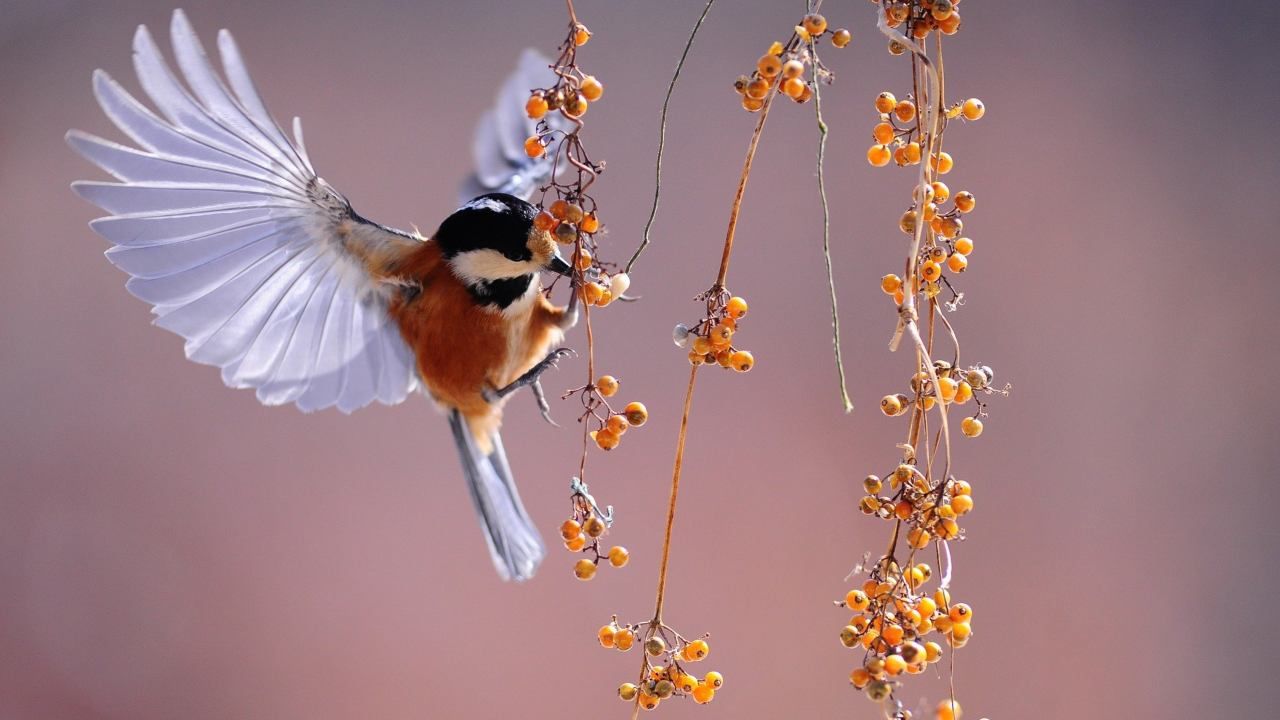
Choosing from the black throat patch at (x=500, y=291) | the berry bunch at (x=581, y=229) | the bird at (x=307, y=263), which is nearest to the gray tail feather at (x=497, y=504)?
the bird at (x=307, y=263)

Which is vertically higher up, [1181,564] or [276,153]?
[1181,564]

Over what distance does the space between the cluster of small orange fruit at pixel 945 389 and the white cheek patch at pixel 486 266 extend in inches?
19.1

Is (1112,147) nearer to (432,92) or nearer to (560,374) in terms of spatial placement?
(560,374)

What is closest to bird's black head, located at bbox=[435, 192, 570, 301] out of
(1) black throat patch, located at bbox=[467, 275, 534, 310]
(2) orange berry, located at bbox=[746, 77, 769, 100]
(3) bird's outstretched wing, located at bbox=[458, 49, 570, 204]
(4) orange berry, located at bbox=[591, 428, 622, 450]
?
(1) black throat patch, located at bbox=[467, 275, 534, 310]

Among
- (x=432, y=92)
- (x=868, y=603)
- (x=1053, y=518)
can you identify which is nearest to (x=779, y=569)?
(x=1053, y=518)

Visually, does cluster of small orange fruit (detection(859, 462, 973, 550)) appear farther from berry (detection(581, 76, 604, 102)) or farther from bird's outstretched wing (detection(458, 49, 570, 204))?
bird's outstretched wing (detection(458, 49, 570, 204))

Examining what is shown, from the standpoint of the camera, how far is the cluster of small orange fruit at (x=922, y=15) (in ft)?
1.79

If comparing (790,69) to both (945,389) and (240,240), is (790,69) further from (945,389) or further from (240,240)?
(240,240)

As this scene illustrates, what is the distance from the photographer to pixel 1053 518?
1.93 metres

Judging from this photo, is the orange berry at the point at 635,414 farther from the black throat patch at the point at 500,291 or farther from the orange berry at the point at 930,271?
the black throat patch at the point at 500,291

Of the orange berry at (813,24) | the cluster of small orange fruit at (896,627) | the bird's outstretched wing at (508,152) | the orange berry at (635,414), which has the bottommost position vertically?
the cluster of small orange fruit at (896,627)

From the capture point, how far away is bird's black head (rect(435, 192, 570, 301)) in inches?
38.8

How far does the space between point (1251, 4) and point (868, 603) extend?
1.90 m

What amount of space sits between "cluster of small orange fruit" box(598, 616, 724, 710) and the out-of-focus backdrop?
1261mm
